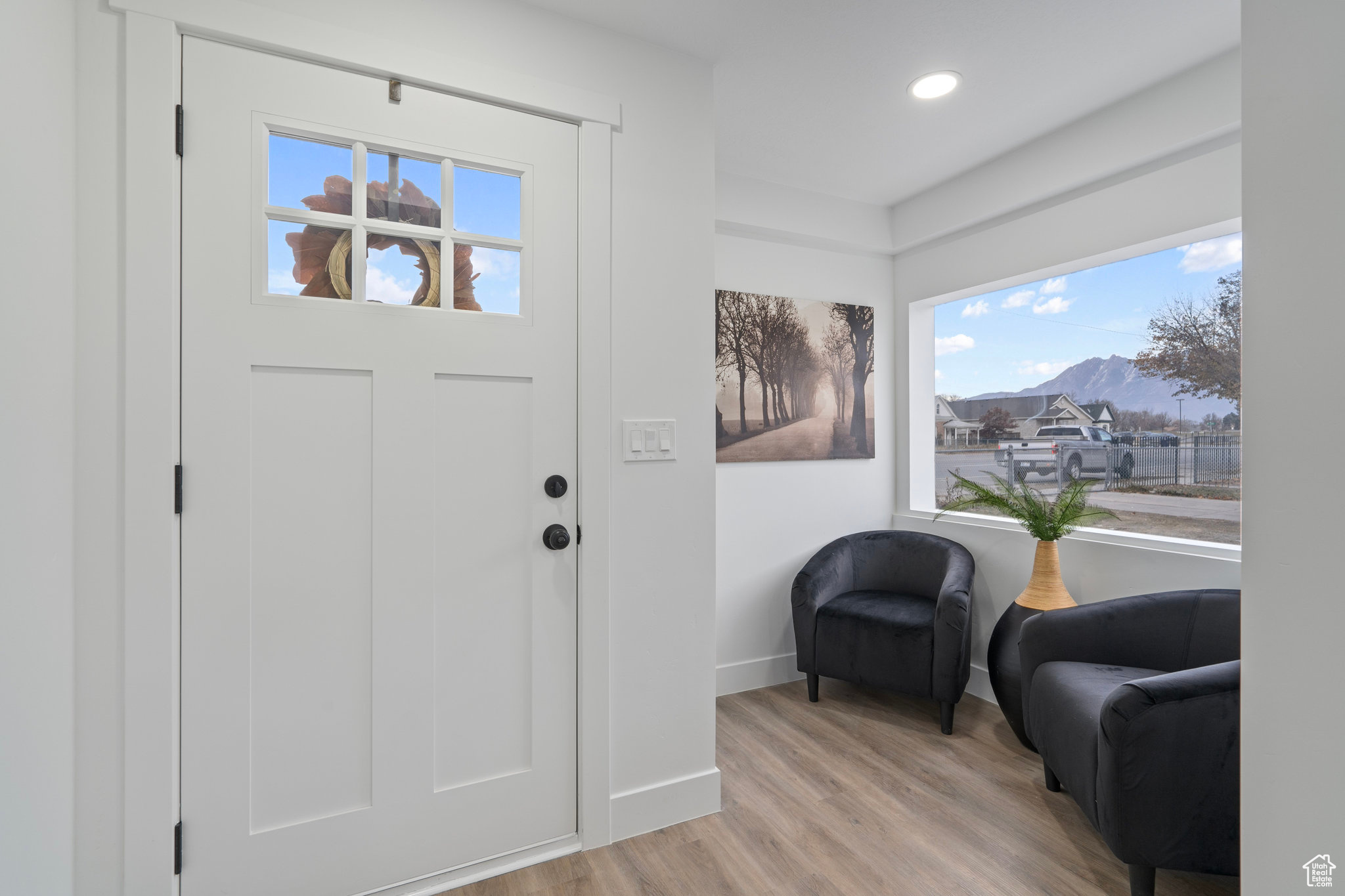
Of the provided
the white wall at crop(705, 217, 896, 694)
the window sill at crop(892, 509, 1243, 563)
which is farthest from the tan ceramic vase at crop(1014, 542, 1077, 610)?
the white wall at crop(705, 217, 896, 694)

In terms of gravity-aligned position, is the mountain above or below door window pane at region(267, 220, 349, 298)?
below

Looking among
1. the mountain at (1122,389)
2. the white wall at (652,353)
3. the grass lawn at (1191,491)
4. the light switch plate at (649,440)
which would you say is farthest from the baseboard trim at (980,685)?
the light switch plate at (649,440)

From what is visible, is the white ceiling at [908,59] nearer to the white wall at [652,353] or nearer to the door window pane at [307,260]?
the white wall at [652,353]

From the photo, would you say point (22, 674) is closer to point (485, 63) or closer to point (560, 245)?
point (560, 245)

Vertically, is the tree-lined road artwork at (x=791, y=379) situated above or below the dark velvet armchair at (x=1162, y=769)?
above

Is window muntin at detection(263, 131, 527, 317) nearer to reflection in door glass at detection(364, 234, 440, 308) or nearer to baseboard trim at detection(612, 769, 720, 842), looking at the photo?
reflection in door glass at detection(364, 234, 440, 308)

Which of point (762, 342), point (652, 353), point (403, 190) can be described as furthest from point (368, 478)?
point (762, 342)

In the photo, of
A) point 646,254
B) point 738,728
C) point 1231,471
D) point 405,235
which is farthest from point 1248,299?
point 738,728

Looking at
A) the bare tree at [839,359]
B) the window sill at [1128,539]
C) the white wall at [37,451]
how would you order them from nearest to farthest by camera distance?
the white wall at [37,451] → the window sill at [1128,539] → the bare tree at [839,359]

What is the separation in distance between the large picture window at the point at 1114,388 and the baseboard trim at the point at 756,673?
4.08 ft

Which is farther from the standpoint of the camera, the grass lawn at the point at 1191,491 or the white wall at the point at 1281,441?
the grass lawn at the point at 1191,491

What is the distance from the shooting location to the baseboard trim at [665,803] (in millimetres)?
1907

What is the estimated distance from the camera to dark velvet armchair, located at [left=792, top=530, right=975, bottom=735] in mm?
2594

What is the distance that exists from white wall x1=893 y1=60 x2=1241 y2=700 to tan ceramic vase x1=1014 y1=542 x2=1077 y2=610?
0.65 ft
